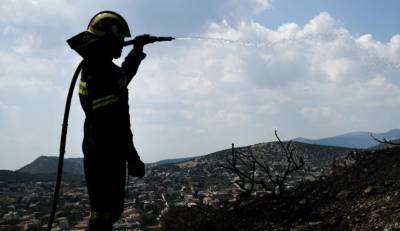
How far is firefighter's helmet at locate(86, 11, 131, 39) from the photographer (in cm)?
553

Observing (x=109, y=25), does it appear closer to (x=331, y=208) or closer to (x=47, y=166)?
(x=331, y=208)

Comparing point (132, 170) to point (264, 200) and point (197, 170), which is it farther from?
point (197, 170)

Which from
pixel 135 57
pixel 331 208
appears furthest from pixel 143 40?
pixel 331 208

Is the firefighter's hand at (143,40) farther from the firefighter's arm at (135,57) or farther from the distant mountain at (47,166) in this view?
the distant mountain at (47,166)

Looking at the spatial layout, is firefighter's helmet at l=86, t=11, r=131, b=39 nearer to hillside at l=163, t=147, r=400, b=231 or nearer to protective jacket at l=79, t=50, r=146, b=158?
protective jacket at l=79, t=50, r=146, b=158

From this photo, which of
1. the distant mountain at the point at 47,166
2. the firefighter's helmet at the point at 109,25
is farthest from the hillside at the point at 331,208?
the distant mountain at the point at 47,166

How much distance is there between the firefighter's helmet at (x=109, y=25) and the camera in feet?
18.1

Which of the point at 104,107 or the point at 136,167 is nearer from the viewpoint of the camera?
the point at 104,107

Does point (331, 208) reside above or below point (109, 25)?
below

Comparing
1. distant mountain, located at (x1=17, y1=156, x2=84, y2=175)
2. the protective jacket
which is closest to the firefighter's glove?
the protective jacket

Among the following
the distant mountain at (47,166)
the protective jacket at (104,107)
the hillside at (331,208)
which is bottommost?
the hillside at (331,208)

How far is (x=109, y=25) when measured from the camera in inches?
218

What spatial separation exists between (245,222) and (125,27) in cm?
485

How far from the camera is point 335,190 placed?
9.43 metres
